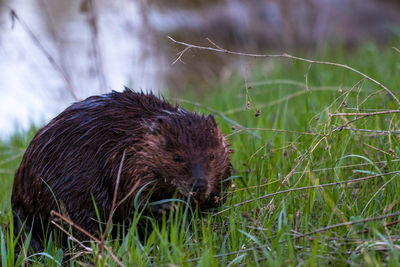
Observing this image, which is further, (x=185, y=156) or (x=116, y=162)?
(x=116, y=162)

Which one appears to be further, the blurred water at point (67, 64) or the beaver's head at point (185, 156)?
the blurred water at point (67, 64)

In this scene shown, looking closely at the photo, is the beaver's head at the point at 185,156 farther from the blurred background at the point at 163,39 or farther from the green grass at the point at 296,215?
the blurred background at the point at 163,39

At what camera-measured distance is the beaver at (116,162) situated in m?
2.66

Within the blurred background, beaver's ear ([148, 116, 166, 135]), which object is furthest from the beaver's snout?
the blurred background

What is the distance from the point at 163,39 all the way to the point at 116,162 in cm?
634

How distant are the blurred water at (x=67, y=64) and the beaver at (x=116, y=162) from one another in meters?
3.87

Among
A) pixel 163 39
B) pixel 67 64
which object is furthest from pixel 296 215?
pixel 163 39

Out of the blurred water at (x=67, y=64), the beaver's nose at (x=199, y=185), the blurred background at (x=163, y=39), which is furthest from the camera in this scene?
the blurred background at (x=163, y=39)

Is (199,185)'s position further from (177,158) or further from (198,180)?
(177,158)

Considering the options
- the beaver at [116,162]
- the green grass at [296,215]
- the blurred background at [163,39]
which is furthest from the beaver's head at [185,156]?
the blurred background at [163,39]

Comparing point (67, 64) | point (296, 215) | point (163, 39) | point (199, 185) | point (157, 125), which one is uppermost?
point (163, 39)

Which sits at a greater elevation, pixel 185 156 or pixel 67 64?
pixel 67 64

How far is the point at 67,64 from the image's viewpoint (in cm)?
717

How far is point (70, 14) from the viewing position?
40.5 ft
